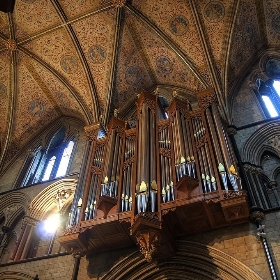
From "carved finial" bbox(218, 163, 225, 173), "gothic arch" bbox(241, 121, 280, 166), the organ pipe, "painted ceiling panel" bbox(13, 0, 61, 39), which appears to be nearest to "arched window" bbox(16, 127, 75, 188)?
the organ pipe

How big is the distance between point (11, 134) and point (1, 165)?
1.25 m

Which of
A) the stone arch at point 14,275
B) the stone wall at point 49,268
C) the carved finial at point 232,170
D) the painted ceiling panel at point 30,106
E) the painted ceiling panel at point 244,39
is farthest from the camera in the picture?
the painted ceiling panel at point 30,106

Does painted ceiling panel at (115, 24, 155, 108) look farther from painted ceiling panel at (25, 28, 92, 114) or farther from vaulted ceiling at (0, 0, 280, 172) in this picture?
painted ceiling panel at (25, 28, 92, 114)

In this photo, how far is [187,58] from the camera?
12.0 meters

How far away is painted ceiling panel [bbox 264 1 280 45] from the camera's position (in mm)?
11253

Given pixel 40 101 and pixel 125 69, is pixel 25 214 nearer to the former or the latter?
pixel 40 101

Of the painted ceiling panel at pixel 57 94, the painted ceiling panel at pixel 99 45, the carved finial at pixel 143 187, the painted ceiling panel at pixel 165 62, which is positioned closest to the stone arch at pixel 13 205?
the painted ceiling panel at pixel 57 94

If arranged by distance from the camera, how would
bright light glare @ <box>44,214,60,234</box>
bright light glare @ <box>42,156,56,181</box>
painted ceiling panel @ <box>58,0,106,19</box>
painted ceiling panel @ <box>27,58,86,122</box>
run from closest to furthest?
bright light glare @ <box>44,214,60,234</box> → painted ceiling panel @ <box>58,0,106,19</box> → bright light glare @ <box>42,156,56,181</box> → painted ceiling panel @ <box>27,58,86,122</box>

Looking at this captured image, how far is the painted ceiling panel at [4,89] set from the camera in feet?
43.1

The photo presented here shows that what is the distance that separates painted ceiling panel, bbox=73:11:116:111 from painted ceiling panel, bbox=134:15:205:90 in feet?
3.30

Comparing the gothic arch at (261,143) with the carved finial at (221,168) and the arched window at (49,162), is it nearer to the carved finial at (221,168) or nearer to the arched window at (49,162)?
the carved finial at (221,168)

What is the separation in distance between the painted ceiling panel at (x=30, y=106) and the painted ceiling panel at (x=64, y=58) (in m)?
0.72

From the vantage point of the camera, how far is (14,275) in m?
8.73

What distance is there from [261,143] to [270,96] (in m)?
2.12
